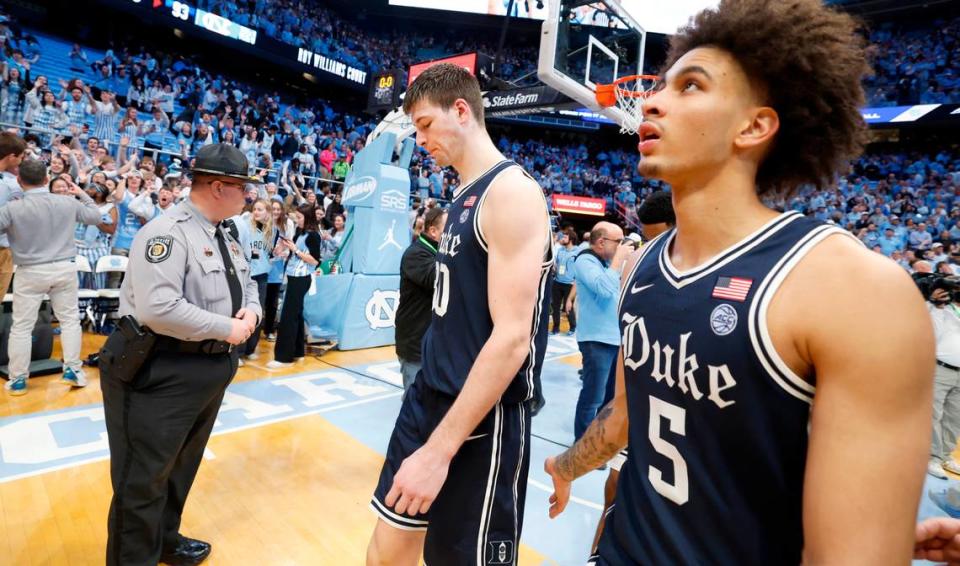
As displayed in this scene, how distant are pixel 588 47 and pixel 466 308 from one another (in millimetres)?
6938

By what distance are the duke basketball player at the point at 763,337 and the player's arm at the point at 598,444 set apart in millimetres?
207

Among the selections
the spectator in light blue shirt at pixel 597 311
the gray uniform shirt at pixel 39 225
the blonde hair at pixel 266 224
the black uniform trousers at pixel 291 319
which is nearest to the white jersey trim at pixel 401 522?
the spectator in light blue shirt at pixel 597 311

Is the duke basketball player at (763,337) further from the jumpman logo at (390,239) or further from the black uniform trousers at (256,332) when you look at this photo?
the jumpman logo at (390,239)

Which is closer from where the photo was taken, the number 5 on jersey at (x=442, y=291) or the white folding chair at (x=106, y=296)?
the number 5 on jersey at (x=442, y=291)

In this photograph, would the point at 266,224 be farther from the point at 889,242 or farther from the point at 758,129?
the point at 889,242

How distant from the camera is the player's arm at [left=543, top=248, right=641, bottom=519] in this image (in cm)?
141

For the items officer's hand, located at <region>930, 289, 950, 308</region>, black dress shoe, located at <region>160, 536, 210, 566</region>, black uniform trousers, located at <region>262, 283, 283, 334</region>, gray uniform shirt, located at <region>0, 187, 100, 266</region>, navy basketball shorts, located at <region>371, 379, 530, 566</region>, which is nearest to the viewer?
navy basketball shorts, located at <region>371, 379, 530, 566</region>

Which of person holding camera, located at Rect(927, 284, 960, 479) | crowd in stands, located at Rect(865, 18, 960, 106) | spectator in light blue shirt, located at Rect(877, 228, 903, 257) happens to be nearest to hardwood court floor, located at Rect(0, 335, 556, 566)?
person holding camera, located at Rect(927, 284, 960, 479)

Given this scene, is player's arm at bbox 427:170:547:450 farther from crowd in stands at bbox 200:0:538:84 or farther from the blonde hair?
crowd in stands at bbox 200:0:538:84

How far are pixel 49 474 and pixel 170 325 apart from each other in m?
2.14

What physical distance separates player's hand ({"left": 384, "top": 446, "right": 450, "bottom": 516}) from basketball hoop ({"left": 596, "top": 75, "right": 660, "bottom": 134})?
6.68m

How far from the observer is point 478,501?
166 cm

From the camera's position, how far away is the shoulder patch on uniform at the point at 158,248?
7.22 feet

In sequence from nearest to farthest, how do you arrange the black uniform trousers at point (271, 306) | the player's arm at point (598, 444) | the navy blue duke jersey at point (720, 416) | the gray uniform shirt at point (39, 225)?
the navy blue duke jersey at point (720, 416)
the player's arm at point (598, 444)
the gray uniform shirt at point (39, 225)
the black uniform trousers at point (271, 306)
